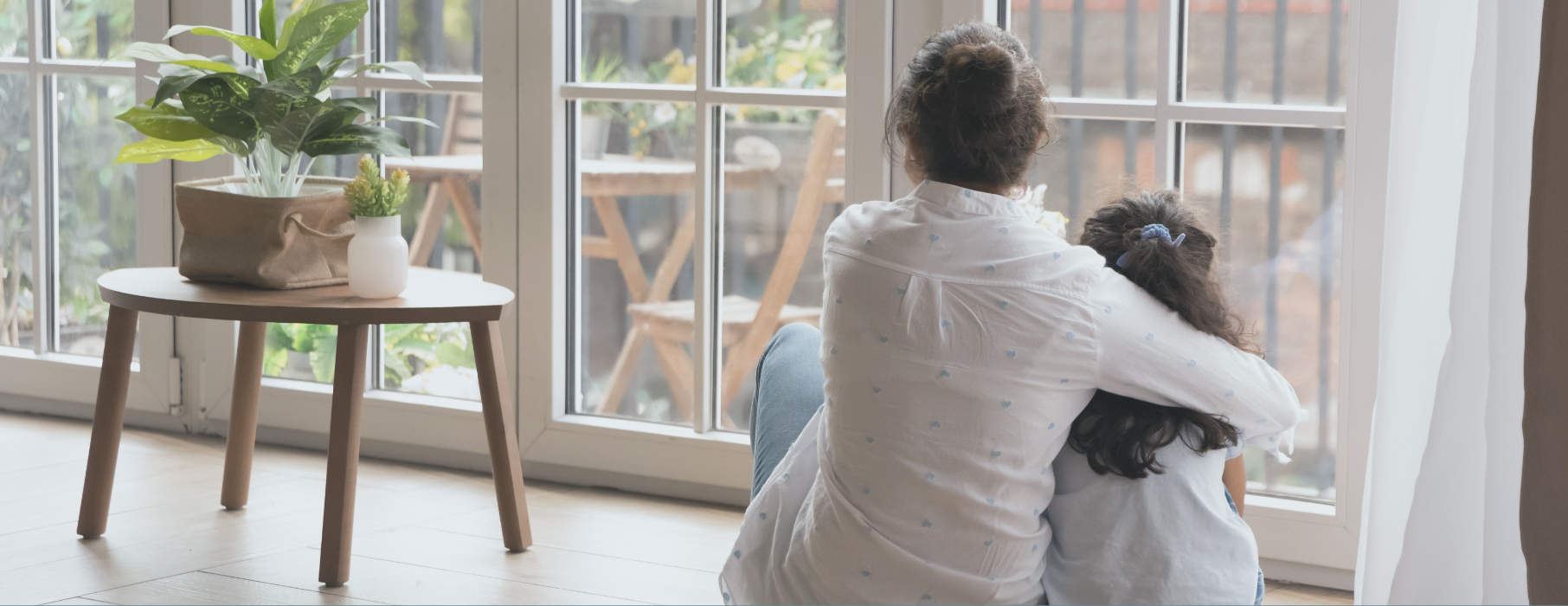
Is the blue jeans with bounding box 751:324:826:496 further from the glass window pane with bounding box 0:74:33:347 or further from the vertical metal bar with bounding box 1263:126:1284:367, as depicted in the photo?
the glass window pane with bounding box 0:74:33:347

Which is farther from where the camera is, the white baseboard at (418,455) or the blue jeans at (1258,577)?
the white baseboard at (418,455)

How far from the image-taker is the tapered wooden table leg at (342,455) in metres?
1.96

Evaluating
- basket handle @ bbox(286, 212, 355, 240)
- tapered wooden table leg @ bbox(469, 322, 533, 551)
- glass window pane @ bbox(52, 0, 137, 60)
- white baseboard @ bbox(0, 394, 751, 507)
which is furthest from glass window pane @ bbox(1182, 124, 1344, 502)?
glass window pane @ bbox(52, 0, 137, 60)

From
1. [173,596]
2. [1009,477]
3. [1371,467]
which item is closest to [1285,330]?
[1371,467]

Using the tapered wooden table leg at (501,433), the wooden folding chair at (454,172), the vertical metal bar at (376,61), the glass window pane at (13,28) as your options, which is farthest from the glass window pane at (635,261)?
the glass window pane at (13,28)

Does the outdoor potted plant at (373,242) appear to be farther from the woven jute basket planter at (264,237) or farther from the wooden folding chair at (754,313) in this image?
the wooden folding chair at (754,313)

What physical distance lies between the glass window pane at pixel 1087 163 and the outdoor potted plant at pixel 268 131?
996mm

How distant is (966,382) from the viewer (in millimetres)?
1263

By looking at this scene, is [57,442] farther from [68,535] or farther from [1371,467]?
[1371,467]

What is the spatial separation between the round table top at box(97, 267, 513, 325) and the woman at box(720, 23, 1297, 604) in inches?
32.1

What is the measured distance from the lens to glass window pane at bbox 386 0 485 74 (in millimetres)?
2670

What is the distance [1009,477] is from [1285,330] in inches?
38.9

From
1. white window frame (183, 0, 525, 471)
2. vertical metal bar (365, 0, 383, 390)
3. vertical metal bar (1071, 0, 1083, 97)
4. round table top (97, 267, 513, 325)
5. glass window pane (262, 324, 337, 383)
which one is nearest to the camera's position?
round table top (97, 267, 513, 325)

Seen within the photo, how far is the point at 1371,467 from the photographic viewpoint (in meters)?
1.31
